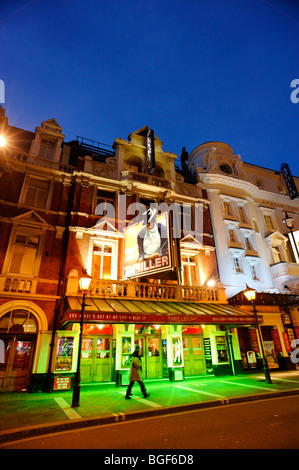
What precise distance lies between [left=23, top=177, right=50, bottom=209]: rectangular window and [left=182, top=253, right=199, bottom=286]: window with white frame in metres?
9.77

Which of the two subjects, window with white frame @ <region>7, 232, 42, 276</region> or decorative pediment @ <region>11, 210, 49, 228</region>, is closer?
window with white frame @ <region>7, 232, 42, 276</region>

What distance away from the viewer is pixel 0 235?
1306 centimetres

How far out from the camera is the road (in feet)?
16.1

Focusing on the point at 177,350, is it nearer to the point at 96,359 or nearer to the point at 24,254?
the point at 96,359

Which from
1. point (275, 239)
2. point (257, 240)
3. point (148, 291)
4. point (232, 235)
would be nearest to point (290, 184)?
point (275, 239)

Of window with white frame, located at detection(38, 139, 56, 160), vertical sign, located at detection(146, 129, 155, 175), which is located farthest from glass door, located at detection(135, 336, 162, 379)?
window with white frame, located at detection(38, 139, 56, 160)

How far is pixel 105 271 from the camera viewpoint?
1488cm

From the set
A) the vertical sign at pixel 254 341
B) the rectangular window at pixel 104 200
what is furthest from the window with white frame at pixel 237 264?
the rectangular window at pixel 104 200

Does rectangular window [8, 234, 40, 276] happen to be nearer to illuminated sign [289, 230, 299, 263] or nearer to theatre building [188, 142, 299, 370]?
theatre building [188, 142, 299, 370]

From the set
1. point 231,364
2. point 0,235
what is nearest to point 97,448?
point 0,235

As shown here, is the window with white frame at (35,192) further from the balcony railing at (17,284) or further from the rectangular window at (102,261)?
the balcony railing at (17,284)

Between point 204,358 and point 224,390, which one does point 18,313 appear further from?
point 204,358

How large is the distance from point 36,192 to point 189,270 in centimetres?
1106

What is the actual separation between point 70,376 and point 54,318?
111 inches
